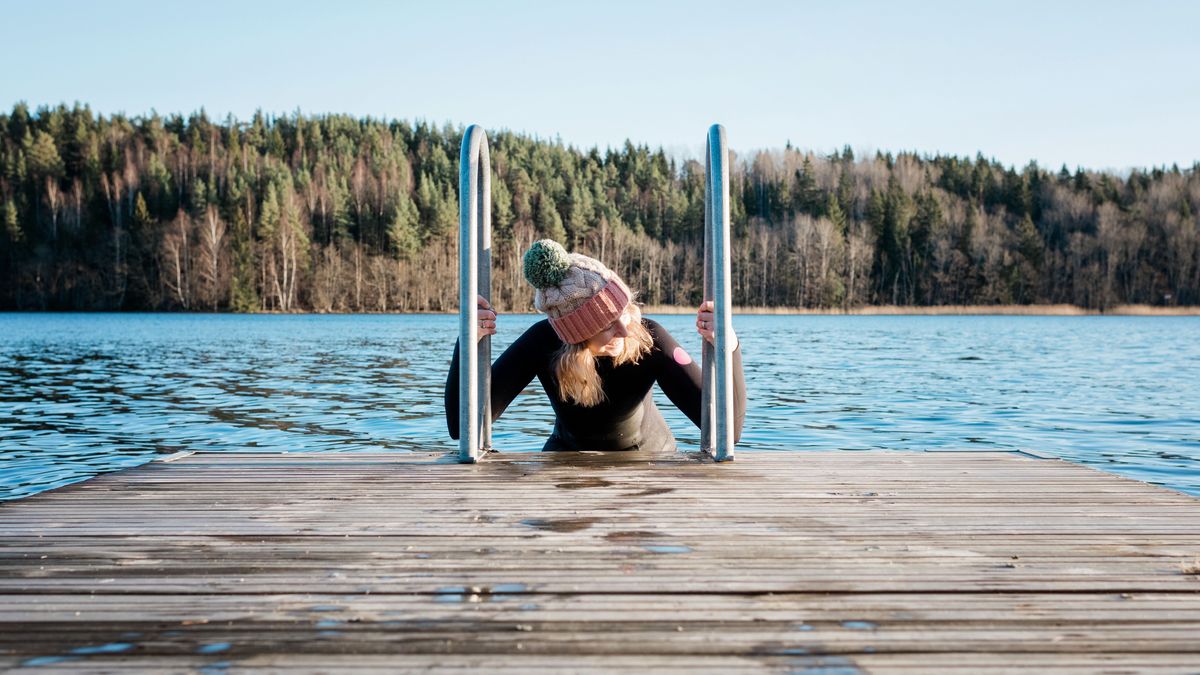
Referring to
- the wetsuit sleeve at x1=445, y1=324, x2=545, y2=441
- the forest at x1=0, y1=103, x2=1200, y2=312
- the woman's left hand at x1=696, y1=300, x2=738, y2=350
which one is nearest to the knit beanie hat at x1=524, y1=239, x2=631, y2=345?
the woman's left hand at x1=696, y1=300, x2=738, y2=350

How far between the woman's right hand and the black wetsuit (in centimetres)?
18

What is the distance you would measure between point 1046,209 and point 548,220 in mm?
51902

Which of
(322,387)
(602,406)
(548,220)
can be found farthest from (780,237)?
(602,406)

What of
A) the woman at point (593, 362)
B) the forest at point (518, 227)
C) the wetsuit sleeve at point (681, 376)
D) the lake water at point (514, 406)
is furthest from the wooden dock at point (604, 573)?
the forest at point (518, 227)

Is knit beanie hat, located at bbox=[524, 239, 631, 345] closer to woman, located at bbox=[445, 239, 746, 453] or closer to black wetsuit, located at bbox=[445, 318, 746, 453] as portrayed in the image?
woman, located at bbox=[445, 239, 746, 453]

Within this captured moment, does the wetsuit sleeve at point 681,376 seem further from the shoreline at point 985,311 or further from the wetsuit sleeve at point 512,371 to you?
the shoreline at point 985,311

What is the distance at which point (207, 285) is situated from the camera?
2913 inches

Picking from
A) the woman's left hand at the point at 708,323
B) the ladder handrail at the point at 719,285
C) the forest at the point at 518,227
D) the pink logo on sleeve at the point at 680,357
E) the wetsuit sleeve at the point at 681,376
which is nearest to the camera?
the ladder handrail at the point at 719,285

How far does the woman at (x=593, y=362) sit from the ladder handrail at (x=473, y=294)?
122 mm

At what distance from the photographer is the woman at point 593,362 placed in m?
4.13

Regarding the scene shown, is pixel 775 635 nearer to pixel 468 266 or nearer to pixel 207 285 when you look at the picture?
pixel 468 266

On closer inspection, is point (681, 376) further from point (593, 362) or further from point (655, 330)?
point (593, 362)

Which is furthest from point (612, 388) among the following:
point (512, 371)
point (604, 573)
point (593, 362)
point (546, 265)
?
point (604, 573)

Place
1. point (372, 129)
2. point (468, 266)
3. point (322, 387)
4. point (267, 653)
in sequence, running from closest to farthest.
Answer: point (267, 653) < point (468, 266) < point (322, 387) < point (372, 129)
